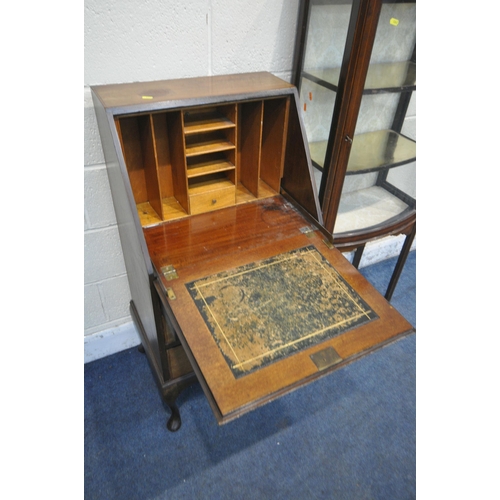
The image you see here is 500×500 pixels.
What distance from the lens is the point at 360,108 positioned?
153 cm

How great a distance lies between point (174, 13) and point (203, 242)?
760mm

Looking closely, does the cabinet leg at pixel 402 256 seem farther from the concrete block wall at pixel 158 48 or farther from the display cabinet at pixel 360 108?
the concrete block wall at pixel 158 48

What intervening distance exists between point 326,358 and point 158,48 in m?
A: 1.13

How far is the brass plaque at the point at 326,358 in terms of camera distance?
0.94m

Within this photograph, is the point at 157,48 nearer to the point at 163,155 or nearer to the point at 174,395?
the point at 163,155

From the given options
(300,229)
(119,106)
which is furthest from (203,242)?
(119,106)

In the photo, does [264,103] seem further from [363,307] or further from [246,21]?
[363,307]

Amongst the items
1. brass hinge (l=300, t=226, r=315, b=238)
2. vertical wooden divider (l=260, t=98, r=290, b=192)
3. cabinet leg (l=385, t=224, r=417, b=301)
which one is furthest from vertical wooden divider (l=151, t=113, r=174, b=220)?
cabinet leg (l=385, t=224, r=417, b=301)

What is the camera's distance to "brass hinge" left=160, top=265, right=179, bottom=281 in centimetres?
110

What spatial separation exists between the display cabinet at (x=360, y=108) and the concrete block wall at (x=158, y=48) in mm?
121

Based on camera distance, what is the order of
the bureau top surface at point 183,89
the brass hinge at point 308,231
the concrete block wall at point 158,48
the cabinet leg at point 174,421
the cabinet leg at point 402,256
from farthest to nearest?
1. the cabinet leg at point 402,256
2. the cabinet leg at point 174,421
3. the brass hinge at point 308,231
4. the concrete block wall at point 158,48
5. the bureau top surface at point 183,89

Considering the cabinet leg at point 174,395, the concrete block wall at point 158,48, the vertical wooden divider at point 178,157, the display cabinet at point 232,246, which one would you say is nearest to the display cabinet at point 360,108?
the concrete block wall at point 158,48

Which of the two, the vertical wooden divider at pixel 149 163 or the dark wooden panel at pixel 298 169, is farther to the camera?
the dark wooden panel at pixel 298 169

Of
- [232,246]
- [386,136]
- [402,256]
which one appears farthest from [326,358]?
[402,256]
